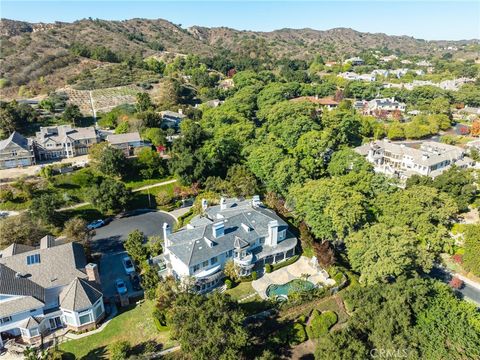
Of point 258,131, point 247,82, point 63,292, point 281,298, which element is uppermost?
point 247,82

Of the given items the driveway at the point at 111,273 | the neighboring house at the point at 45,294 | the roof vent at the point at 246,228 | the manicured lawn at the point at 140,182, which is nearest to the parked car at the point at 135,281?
the driveway at the point at 111,273

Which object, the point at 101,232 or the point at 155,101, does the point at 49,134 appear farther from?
the point at 155,101

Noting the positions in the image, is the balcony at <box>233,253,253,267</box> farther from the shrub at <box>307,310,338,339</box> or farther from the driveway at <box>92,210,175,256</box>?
the driveway at <box>92,210,175,256</box>

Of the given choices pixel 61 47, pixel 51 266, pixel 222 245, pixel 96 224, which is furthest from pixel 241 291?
pixel 61 47

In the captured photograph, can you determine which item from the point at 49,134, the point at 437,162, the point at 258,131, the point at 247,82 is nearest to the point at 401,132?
the point at 437,162

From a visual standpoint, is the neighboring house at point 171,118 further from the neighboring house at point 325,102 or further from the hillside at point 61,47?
the neighboring house at point 325,102

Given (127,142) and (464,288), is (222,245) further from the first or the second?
(127,142)
